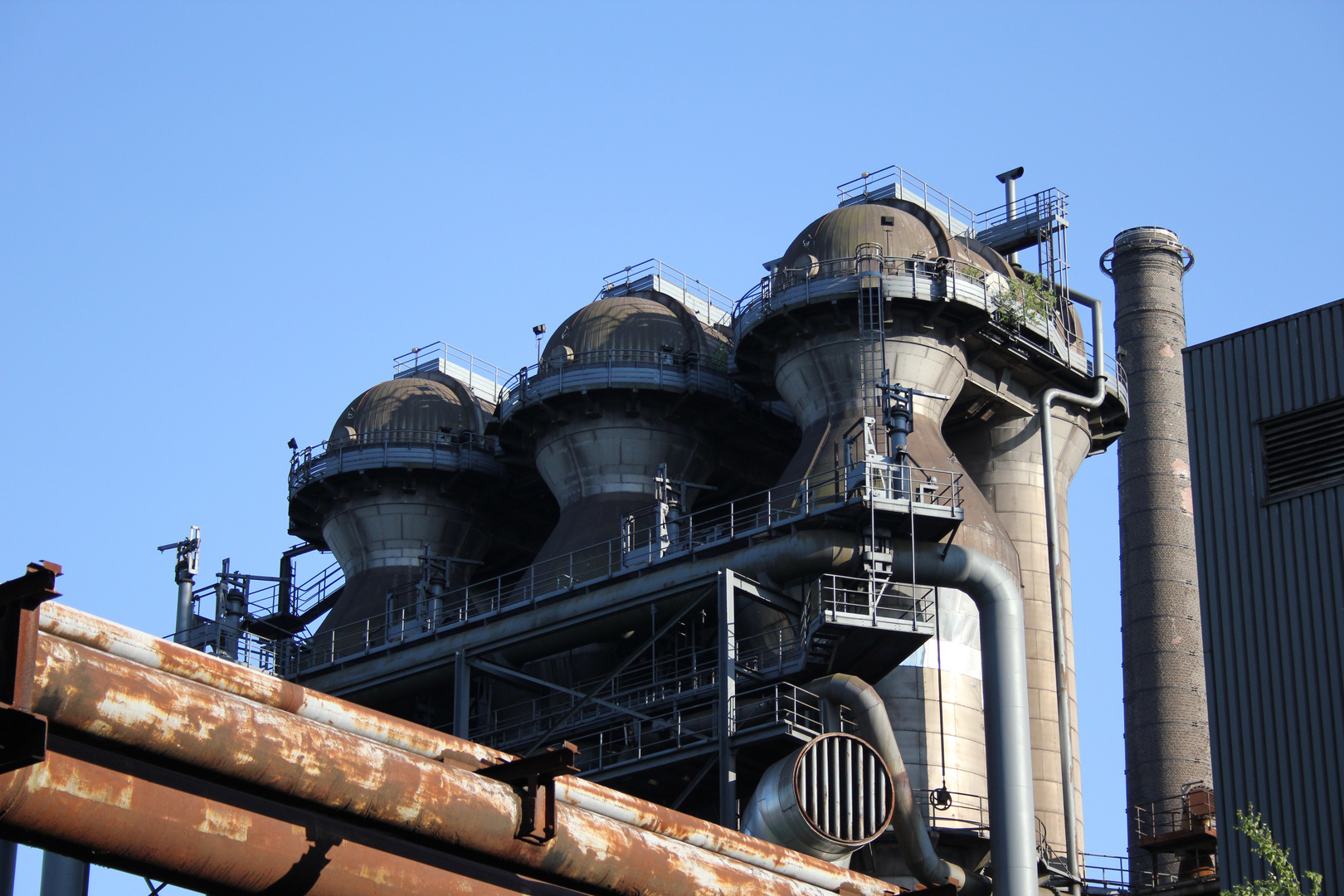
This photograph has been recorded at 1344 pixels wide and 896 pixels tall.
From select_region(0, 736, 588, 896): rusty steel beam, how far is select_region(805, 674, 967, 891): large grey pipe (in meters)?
25.1

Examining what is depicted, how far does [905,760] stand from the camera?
40.5 meters

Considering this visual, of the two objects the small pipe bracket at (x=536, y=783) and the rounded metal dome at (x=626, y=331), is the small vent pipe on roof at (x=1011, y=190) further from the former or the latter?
the small pipe bracket at (x=536, y=783)

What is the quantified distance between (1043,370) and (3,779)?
1551 inches

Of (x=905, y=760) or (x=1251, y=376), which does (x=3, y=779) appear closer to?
(x=1251, y=376)

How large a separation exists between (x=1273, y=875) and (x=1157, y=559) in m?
32.6

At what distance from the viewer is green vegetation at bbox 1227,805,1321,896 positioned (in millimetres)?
24562

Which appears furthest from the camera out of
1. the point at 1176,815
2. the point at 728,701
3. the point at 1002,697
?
the point at 1176,815

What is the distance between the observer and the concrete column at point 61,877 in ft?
132

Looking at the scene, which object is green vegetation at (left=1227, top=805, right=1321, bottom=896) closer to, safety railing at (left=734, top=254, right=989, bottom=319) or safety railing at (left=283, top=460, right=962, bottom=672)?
safety railing at (left=283, top=460, right=962, bottom=672)

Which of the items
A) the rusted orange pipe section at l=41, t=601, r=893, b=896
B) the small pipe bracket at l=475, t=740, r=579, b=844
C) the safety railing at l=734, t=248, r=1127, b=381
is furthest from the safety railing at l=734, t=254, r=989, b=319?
the small pipe bracket at l=475, t=740, r=579, b=844

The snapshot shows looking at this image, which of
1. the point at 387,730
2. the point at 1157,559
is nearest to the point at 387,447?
the point at 1157,559

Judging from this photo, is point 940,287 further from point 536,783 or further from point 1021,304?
point 536,783

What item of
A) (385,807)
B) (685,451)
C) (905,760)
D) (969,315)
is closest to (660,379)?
(685,451)

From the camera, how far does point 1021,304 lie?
45.8 meters
